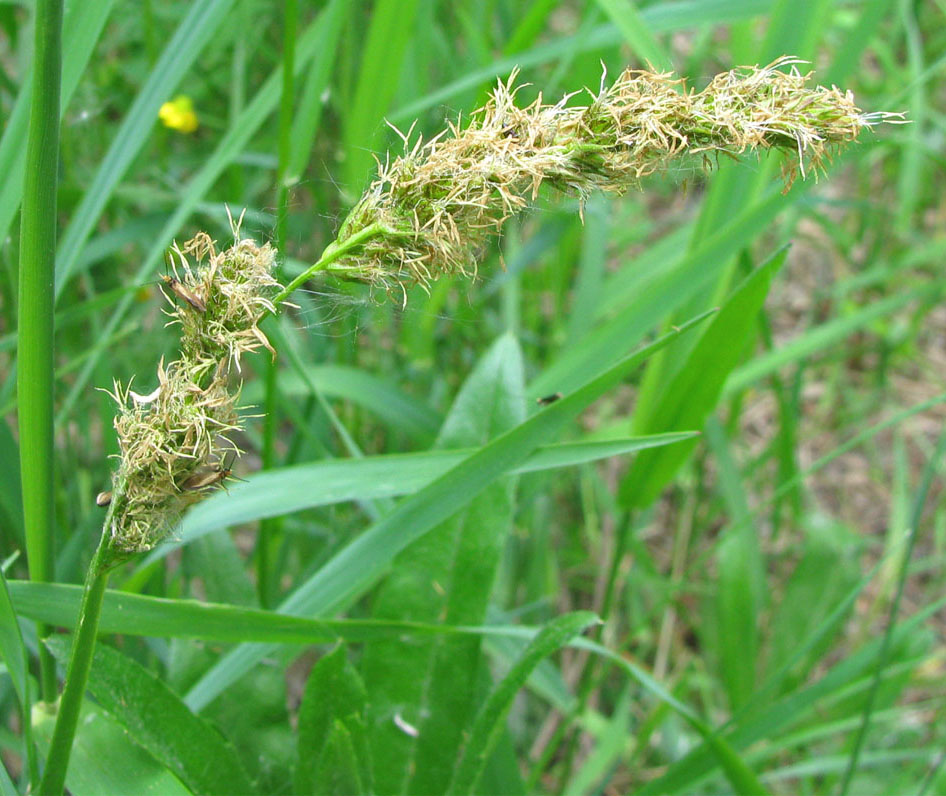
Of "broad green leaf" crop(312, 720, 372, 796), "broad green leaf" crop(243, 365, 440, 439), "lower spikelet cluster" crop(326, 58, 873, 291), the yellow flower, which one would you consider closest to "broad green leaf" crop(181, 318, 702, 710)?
"broad green leaf" crop(312, 720, 372, 796)

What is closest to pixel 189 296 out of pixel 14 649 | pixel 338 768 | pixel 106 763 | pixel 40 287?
pixel 40 287

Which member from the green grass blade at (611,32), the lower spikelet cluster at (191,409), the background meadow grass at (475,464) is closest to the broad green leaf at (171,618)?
the background meadow grass at (475,464)

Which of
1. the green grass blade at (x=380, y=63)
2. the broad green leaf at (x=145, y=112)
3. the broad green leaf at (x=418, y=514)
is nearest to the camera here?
the broad green leaf at (x=418, y=514)

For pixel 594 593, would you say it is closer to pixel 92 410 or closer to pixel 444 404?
pixel 444 404

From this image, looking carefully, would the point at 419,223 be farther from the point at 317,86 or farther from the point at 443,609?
the point at 317,86

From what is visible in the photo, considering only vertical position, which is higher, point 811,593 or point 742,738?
point 811,593

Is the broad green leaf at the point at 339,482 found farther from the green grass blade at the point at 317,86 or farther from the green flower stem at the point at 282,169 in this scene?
the green grass blade at the point at 317,86

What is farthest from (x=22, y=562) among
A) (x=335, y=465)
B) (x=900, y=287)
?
(x=900, y=287)
